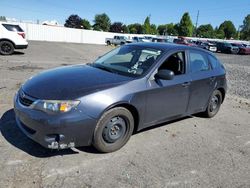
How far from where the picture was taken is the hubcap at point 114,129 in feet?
12.8

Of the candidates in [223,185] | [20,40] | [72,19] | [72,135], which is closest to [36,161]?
[72,135]

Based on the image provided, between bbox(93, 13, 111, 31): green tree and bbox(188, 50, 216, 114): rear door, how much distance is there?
290 ft

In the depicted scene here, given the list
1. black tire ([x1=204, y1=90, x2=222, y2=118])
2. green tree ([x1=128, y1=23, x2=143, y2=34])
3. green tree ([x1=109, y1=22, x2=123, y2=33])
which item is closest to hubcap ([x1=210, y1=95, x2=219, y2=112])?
black tire ([x1=204, y1=90, x2=222, y2=118])

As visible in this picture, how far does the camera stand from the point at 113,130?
4035 mm

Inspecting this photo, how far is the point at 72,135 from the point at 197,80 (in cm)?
286

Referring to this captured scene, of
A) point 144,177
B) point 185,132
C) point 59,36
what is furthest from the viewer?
point 59,36

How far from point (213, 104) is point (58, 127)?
403 cm

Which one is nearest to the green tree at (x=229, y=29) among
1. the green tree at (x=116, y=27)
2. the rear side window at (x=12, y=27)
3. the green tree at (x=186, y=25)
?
the green tree at (x=186, y=25)

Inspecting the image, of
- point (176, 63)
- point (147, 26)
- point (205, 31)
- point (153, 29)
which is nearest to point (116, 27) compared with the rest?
point (147, 26)

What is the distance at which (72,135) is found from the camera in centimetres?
352

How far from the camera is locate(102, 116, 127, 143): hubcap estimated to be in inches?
154

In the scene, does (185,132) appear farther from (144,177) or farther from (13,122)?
(13,122)

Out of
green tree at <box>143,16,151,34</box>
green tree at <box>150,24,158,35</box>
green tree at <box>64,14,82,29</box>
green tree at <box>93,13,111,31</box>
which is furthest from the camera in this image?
green tree at <box>150,24,158,35</box>

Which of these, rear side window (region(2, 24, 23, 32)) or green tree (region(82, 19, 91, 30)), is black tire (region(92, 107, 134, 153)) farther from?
green tree (region(82, 19, 91, 30))
